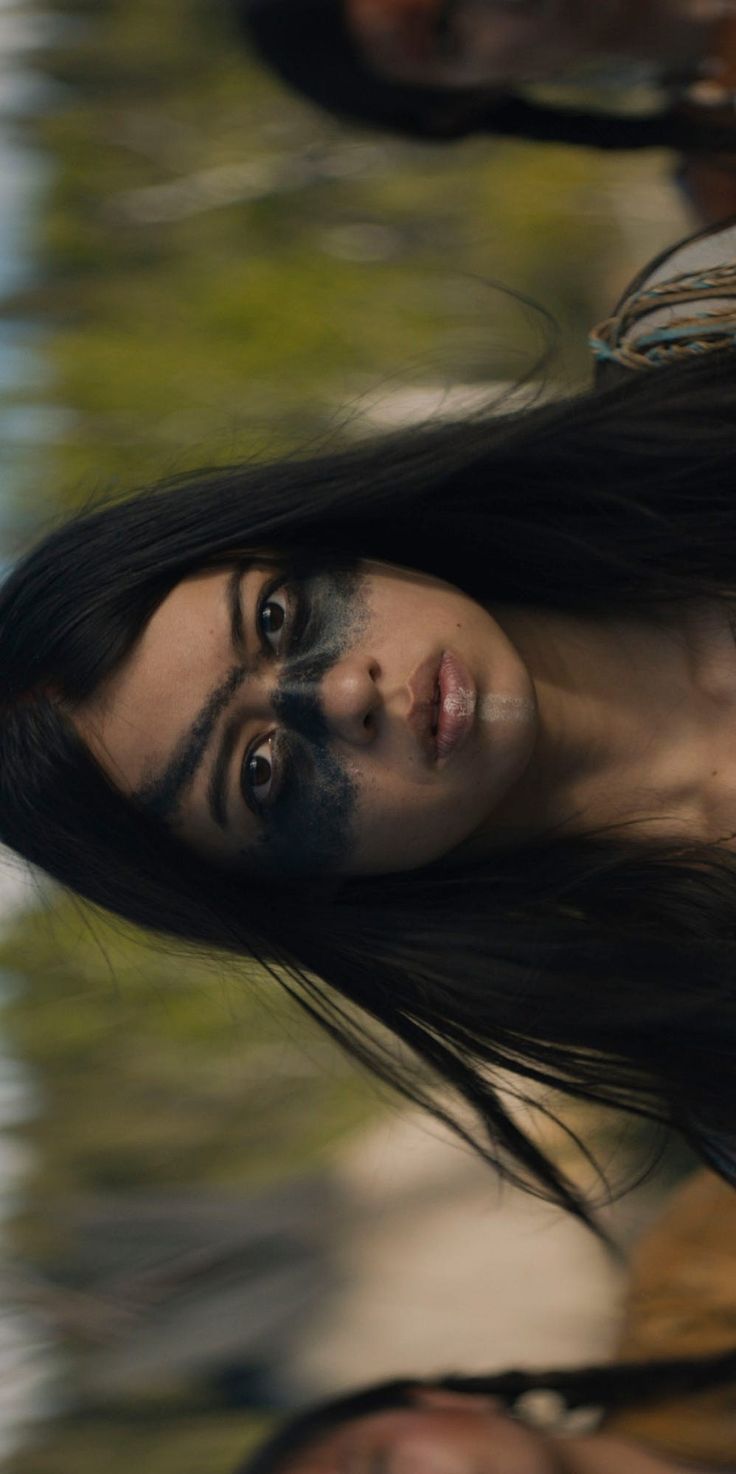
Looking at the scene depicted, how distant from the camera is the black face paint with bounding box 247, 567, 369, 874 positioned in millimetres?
814

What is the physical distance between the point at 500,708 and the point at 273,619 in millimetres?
160

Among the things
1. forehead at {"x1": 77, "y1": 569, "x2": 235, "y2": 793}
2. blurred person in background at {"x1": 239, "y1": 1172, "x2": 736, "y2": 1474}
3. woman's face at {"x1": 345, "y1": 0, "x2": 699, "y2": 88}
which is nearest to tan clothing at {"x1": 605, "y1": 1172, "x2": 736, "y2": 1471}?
blurred person in background at {"x1": 239, "y1": 1172, "x2": 736, "y2": 1474}

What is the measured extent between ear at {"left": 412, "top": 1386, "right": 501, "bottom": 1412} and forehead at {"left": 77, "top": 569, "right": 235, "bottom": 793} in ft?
1.64

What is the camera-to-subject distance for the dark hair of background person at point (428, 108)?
109cm

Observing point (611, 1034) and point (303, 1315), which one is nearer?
point (611, 1034)

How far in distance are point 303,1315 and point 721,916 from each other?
57 cm

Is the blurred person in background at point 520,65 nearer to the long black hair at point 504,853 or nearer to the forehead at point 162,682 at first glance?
the long black hair at point 504,853


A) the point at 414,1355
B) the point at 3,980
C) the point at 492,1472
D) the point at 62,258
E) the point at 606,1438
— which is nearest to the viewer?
the point at 492,1472

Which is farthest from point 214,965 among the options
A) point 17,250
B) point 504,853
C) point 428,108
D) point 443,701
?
point 17,250

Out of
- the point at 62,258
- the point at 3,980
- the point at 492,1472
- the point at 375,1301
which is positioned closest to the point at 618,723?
the point at 492,1472

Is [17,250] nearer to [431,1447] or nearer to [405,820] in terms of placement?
[405,820]

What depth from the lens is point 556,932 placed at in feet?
2.92

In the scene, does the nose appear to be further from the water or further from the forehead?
the water

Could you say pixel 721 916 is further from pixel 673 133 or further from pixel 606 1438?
pixel 673 133
